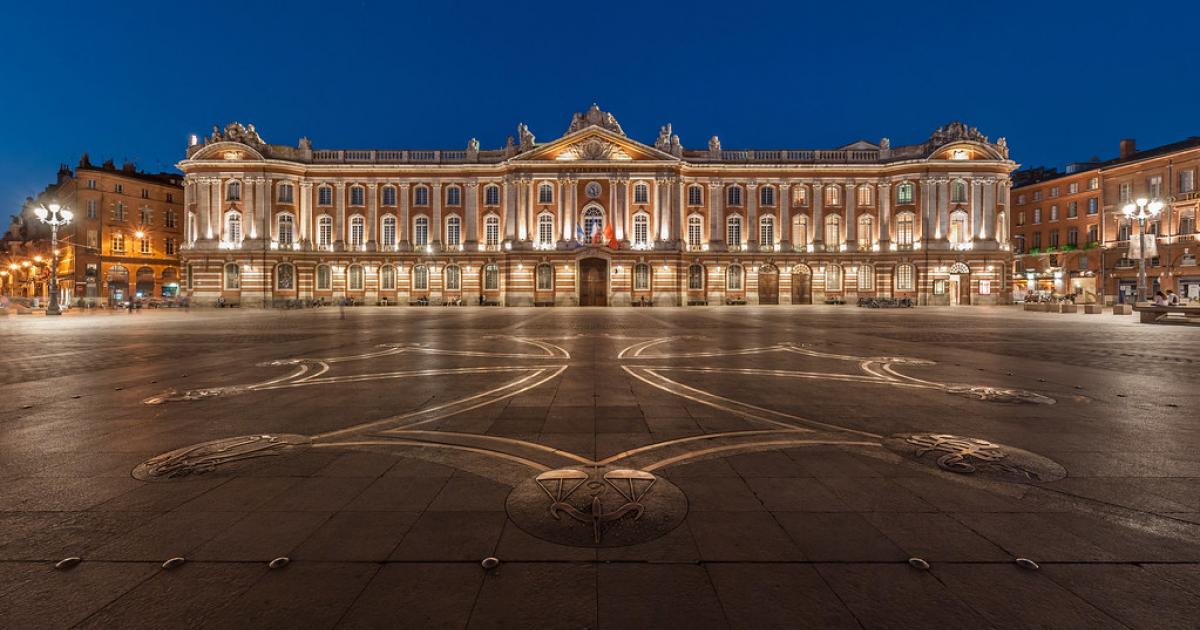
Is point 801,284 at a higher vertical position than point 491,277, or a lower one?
lower

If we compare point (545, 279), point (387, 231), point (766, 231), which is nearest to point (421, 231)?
point (387, 231)

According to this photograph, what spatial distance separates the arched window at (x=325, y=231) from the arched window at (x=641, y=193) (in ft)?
100

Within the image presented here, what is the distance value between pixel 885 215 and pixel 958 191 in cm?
693

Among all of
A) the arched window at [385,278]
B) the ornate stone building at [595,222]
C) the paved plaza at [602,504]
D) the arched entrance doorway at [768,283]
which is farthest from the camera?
the arched entrance doorway at [768,283]

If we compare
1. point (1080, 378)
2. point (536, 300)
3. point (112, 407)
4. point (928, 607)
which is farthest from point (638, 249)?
point (928, 607)

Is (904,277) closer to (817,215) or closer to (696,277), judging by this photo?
(817,215)

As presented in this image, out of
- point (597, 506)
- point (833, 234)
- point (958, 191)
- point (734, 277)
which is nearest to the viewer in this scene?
point (597, 506)

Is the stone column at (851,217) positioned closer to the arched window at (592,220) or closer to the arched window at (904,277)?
the arched window at (904,277)

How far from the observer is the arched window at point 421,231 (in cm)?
5444

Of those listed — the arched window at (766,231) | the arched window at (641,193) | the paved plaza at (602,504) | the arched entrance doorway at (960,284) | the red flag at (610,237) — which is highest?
the arched window at (641,193)

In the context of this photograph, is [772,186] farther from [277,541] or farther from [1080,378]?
[277,541]

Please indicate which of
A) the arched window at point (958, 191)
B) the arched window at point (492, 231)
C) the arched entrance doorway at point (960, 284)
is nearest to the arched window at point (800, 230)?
the arched window at point (958, 191)

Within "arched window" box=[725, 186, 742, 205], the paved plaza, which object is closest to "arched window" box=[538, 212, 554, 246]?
"arched window" box=[725, 186, 742, 205]

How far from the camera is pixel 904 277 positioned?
5388 cm
